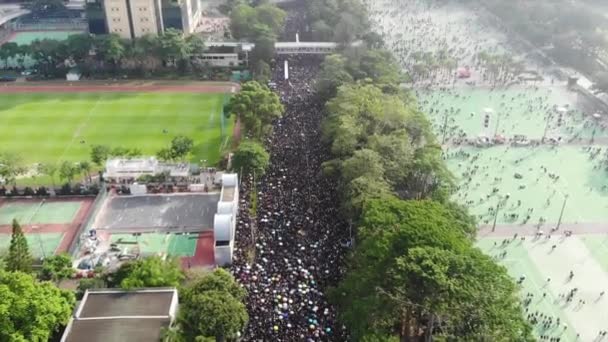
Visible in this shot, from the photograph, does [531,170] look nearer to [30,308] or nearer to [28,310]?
[30,308]

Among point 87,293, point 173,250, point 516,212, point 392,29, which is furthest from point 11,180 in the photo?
point 392,29

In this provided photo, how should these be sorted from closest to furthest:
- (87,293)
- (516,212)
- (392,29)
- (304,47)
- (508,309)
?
(508,309)
(87,293)
(516,212)
(304,47)
(392,29)

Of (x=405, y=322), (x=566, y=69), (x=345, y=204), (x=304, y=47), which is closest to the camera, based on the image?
(x=405, y=322)

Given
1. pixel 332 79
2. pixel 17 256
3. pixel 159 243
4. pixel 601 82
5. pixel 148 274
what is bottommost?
pixel 159 243

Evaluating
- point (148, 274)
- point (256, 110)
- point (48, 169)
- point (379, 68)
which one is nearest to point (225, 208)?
point (148, 274)

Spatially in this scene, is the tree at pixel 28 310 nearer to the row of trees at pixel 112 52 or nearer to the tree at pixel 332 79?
the tree at pixel 332 79

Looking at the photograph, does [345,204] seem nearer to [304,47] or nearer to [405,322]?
[405,322]

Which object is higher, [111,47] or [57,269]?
[111,47]
